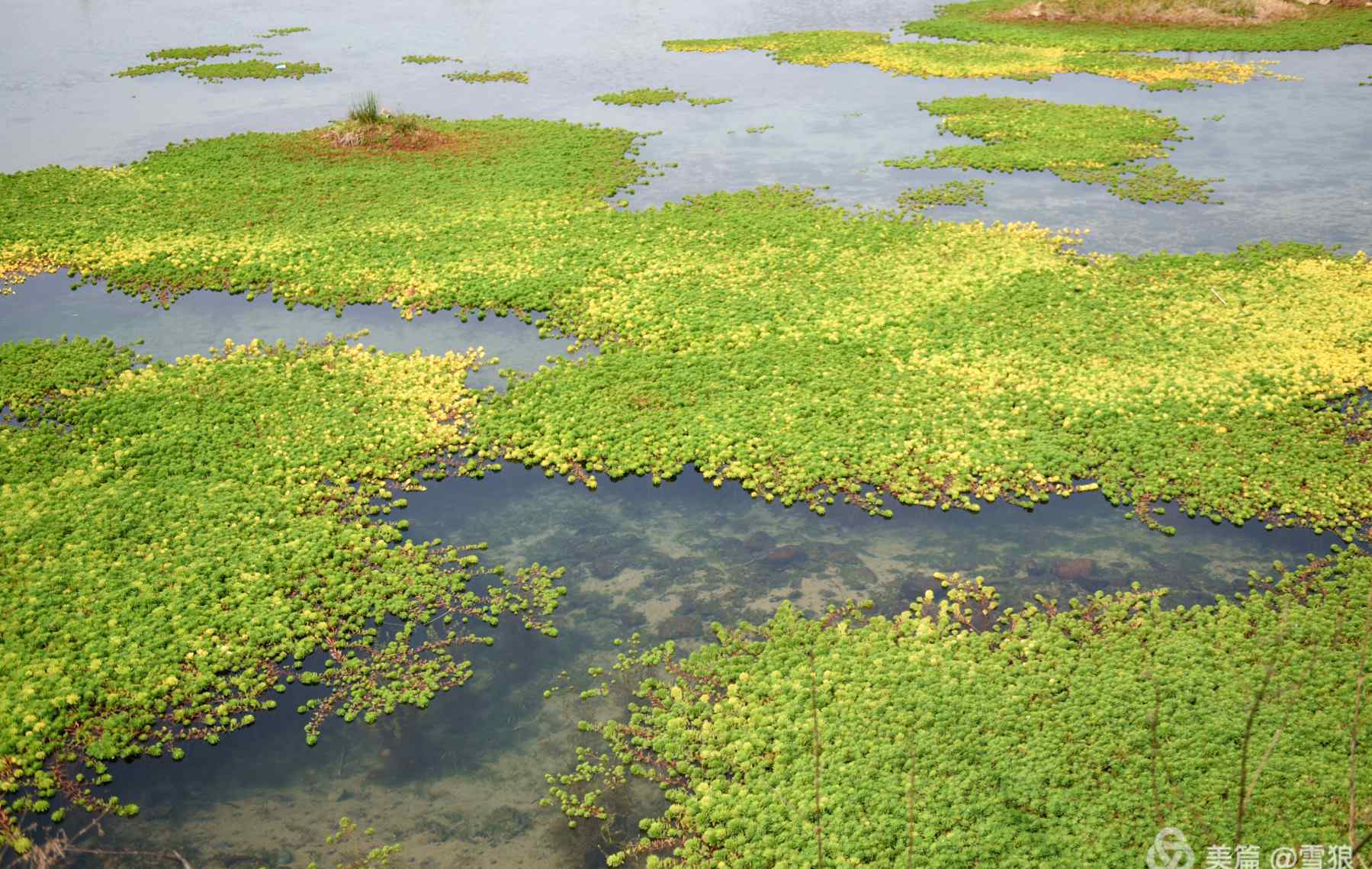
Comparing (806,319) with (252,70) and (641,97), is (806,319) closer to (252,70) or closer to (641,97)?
(641,97)

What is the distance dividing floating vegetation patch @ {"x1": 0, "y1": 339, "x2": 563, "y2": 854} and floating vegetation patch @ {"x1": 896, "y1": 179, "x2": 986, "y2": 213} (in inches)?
390

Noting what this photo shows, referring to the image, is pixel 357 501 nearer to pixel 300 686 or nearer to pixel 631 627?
pixel 300 686

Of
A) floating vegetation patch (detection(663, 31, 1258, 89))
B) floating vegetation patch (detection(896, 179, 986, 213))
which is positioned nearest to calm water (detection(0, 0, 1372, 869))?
floating vegetation patch (detection(896, 179, 986, 213))

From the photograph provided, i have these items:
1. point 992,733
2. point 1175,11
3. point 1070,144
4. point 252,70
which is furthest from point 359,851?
point 1175,11

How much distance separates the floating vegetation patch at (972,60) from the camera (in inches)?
1113

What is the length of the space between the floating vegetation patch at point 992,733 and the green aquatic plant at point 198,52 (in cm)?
3193

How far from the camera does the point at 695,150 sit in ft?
77.7

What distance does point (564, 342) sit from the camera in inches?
601

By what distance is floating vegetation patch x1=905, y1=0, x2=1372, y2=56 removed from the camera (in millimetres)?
30953

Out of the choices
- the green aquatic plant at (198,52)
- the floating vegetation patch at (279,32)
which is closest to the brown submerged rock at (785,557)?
the green aquatic plant at (198,52)

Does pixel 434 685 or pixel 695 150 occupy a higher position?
pixel 695 150

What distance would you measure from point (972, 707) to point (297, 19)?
4163cm

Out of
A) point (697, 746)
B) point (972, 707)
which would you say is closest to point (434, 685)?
point (697, 746)

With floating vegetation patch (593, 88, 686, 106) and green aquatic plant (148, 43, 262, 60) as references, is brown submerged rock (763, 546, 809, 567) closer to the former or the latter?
floating vegetation patch (593, 88, 686, 106)
